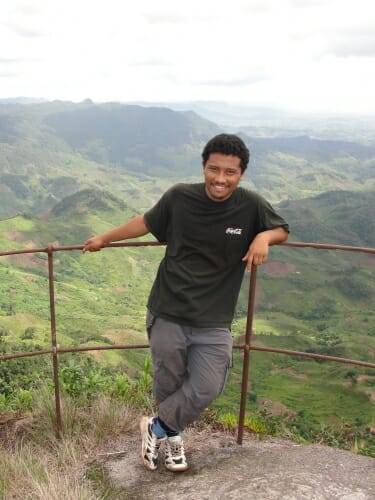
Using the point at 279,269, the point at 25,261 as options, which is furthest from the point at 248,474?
the point at 25,261

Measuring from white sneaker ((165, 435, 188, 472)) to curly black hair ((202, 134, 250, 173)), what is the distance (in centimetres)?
199

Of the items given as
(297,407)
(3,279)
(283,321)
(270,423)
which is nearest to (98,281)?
(3,279)

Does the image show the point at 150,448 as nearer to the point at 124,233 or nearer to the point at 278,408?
the point at 124,233

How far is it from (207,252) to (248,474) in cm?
154

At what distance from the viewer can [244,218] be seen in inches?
128

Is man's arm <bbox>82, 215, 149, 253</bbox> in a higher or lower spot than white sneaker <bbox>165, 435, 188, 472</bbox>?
higher

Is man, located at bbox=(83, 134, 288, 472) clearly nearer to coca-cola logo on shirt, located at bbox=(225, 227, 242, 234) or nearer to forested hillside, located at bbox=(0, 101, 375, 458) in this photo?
coca-cola logo on shirt, located at bbox=(225, 227, 242, 234)

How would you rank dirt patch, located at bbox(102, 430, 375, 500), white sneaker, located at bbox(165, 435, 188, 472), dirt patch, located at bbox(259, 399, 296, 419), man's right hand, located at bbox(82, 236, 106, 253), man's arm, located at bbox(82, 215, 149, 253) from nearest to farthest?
1. dirt patch, located at bbox(102, 430, 375, 500)
2. white sneaker, located at bbox(165, 435, 188, 472)
3. man's arm, located at bbox(82, 215, 149, 253)
4. man's right hand, located at bbox(82, 236, 106, 253)
5. dirt patch, located at bbox(259, 399, 296, 419)

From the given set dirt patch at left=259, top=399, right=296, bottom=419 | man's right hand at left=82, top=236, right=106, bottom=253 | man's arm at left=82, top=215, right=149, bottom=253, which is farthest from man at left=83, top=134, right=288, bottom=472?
dirt patch at left=259, top=399, right=296, bottom=419

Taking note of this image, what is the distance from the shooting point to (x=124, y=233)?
358cm

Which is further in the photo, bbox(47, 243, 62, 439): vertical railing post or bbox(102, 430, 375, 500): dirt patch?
bbox(47, 243, 62, 439): vertical railing post

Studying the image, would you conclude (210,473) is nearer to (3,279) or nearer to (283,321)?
(283,321)

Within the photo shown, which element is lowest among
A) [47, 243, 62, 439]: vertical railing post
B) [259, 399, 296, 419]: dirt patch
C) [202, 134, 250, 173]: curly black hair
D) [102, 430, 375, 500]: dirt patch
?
[259, 399, 296, 419]: dirt patch

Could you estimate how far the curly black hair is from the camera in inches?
126
